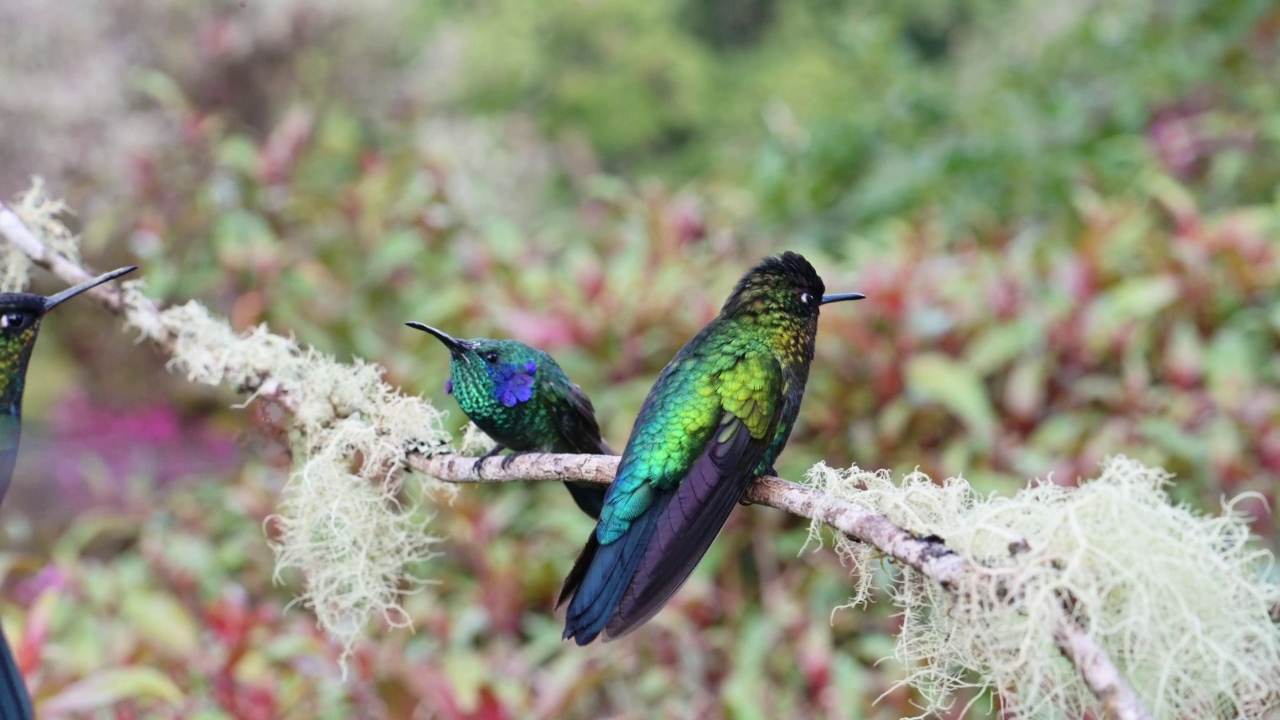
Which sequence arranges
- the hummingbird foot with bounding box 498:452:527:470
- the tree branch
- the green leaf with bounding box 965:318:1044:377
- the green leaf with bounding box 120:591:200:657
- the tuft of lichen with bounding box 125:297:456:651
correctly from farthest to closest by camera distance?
the green leaf with bounding box 965:318:1044:377 < the green leaf with bounding box 120:591:200:657 < the tuft of lichen with bounding box 125:297:456:651 < the hummingbird foot with bounding box 498:452:527:470 < the tree branch

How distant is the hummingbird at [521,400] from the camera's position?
952mm

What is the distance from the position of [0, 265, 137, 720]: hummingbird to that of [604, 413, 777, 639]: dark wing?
50 centimetres

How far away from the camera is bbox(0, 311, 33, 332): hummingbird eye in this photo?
95cm

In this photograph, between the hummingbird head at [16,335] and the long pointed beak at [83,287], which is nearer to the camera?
the long pointed beak at [83,287]

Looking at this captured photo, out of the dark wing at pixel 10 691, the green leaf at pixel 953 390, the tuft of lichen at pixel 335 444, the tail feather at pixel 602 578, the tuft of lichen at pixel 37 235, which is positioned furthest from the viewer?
the green leaf at pixel 953 390

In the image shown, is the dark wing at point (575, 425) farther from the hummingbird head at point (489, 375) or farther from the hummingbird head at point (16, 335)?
the hummingbird head at point (16, 335)

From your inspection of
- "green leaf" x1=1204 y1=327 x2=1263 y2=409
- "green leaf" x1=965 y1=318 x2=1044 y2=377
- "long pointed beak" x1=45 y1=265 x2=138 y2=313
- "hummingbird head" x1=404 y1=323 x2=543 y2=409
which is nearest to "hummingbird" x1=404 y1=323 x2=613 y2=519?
"hummingbird head" x1=404 y1=323 x2=543 y2=409

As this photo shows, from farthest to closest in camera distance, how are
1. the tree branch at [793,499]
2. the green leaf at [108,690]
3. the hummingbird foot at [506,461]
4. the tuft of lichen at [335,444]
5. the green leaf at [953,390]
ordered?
the green leaf at [953,390] → the green leaf at [108,690] → the tuft of lichen at [335,444] → the hummingbird foot at [506,461] → the tree branch at [793,499]

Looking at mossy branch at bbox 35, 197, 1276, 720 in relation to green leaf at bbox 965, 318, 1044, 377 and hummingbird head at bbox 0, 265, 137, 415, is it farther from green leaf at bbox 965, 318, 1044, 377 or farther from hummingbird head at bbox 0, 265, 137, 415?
green leaf at bbox 965, 318, 1044, 377

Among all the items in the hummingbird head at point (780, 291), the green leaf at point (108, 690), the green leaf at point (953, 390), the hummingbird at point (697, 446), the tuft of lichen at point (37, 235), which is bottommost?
the hummingbird at point (697, 446)

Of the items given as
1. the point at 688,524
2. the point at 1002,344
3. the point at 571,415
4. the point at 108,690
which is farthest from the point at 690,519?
the point at 1002,344

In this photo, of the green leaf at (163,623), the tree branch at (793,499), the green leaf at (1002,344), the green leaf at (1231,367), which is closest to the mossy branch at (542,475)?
the tree branch at (793,499)

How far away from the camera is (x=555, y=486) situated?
128 inches

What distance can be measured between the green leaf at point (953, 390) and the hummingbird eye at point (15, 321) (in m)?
2.26
